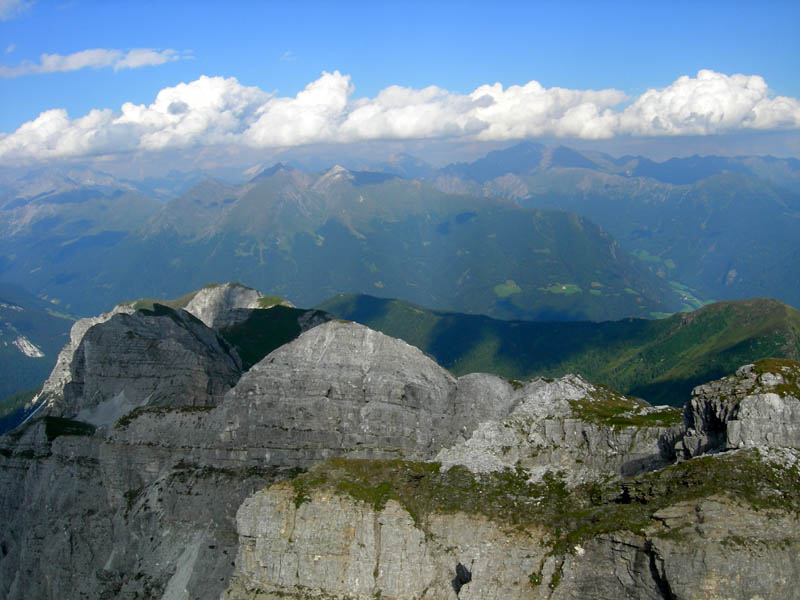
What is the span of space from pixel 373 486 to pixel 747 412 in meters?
18.9

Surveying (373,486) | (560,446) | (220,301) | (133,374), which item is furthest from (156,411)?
(220,301)

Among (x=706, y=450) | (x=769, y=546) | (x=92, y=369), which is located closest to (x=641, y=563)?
(x=769, y=546)

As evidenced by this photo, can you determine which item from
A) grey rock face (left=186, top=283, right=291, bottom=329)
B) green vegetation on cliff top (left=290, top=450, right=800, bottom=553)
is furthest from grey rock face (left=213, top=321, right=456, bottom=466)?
grey rock face (left=186, top=283, right=291, bottom=329)

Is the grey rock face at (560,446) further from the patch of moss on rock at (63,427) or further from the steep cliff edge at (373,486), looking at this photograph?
the patch of moss on rock at (63,427)

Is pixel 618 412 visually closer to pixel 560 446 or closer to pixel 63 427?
pixel 560 446

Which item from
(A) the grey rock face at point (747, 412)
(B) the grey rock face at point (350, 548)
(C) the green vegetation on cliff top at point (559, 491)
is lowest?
(B) the grey rock face at point (350, 548)

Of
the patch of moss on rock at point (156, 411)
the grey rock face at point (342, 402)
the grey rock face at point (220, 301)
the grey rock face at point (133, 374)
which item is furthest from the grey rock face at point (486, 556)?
the grey rock face at point (220, 301)

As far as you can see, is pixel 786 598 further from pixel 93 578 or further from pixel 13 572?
pixel 13 572

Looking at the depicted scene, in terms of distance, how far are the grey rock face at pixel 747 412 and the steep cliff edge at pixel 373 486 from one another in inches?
5.3

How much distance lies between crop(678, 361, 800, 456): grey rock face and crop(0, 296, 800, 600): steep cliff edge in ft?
0.45

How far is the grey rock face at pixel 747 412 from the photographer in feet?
98.1

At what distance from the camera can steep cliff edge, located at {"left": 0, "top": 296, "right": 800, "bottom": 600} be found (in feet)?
90.0

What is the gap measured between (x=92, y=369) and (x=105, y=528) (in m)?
20.9

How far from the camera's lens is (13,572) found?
59250mm
